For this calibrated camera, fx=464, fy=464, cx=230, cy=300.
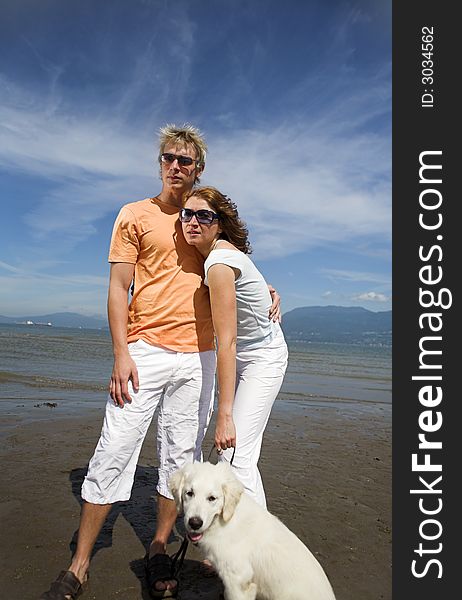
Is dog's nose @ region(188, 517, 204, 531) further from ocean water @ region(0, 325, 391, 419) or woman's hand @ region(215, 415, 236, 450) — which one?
ocean water @ region(0, 325, 391, 419)

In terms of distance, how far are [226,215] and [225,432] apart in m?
1.71

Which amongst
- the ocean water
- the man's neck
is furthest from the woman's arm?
the ocean water

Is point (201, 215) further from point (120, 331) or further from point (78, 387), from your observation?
point (78, 387)

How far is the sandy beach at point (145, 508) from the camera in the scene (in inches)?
153

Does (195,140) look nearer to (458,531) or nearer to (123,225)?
(123,225)

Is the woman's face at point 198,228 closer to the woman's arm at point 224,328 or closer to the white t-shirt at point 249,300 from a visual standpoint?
the white t-shirt at point 249,300

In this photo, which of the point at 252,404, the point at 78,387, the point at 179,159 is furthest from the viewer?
the point at 78,387

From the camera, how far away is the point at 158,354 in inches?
146

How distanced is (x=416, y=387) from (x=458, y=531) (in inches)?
51.7

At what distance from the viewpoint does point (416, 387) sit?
15.1 ft

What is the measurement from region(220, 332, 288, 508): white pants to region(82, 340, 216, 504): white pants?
291 millimetres

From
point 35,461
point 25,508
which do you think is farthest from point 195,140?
point 35,461

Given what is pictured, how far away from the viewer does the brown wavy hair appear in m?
3.70

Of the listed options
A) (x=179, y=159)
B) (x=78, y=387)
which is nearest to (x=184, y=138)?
(x=179, y=159)
